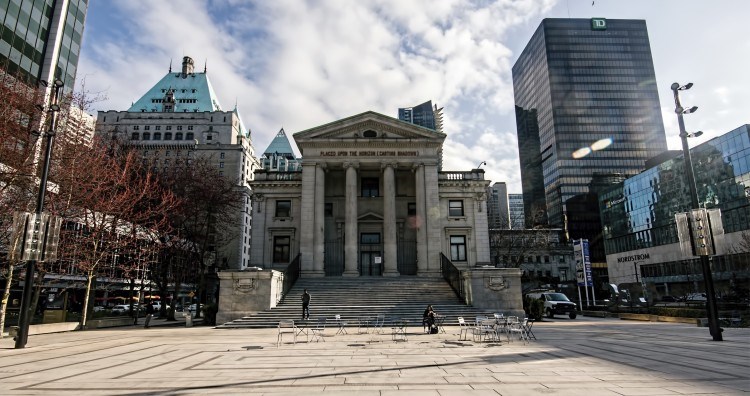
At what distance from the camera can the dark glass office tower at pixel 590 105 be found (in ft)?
372

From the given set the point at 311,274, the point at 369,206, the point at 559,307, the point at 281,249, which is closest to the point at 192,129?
the point at 281,249

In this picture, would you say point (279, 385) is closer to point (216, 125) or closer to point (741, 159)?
point (741, 159)

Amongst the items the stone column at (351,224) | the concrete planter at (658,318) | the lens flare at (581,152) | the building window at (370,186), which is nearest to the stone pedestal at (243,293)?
the stone column at (351,224)

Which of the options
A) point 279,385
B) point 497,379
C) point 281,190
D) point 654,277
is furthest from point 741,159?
point 279,385

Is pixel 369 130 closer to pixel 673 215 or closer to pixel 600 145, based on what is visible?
pixel 673 215

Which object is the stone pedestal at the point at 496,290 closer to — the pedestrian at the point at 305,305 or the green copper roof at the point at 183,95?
the pedestrian at the point at 305,305

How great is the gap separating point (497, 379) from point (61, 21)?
187ft

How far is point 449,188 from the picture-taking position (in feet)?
126

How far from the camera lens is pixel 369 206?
38688 mm

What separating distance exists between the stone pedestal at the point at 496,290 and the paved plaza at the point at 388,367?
981cm

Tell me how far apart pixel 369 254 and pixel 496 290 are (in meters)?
14.6

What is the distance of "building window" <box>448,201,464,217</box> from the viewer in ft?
125

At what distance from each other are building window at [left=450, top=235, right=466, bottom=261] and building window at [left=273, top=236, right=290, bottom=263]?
593 inches

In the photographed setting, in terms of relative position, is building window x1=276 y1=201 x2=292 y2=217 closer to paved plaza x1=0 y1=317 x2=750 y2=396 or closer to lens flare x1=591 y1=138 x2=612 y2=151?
paved plaza x1=0 y1=317 x2=750 y2=396
